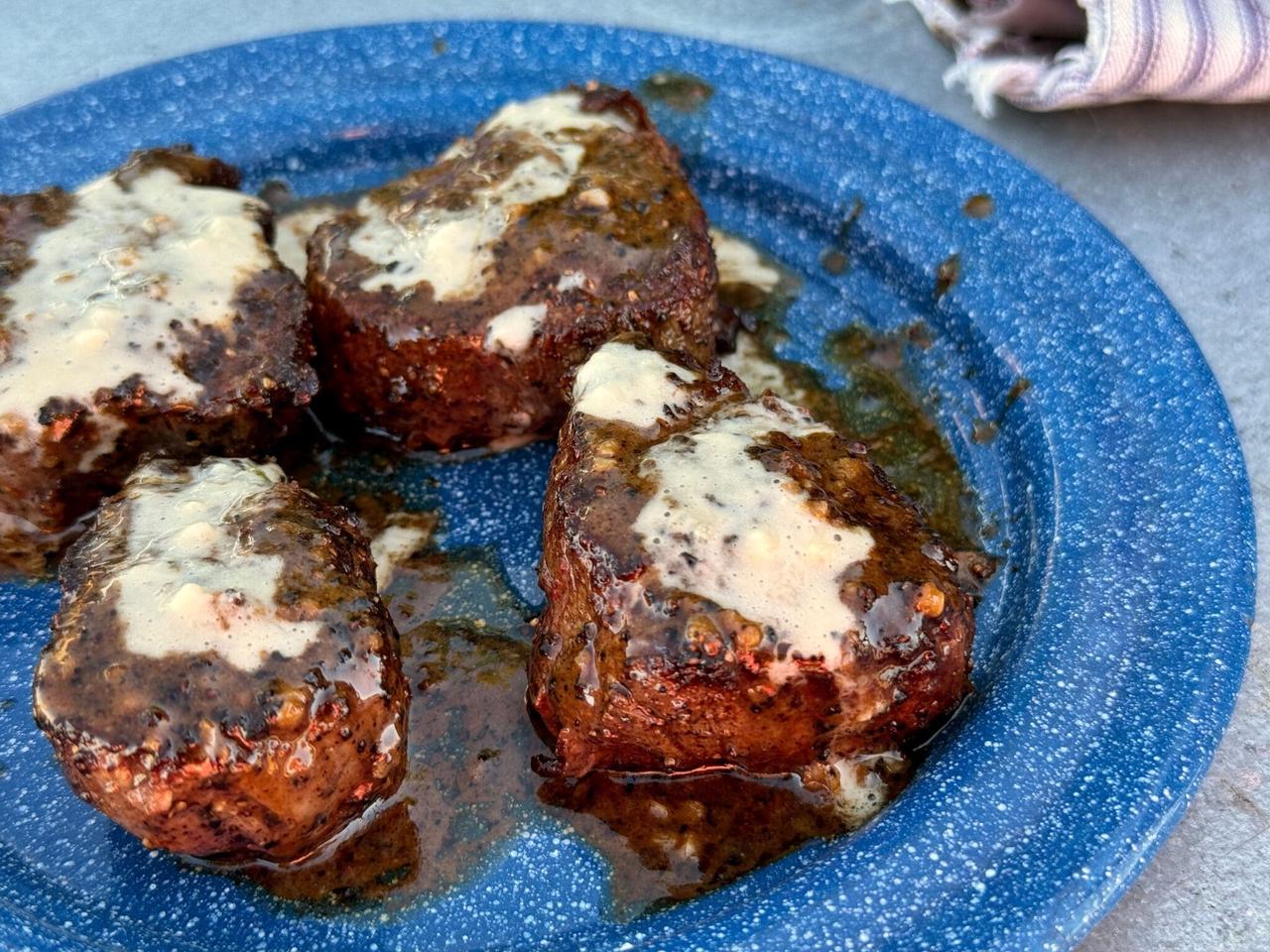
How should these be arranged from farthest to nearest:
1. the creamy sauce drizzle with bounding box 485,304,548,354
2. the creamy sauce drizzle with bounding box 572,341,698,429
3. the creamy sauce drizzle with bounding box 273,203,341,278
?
the creamy sauce drizzle with bounding box 273,203,341,278
the creamy sauce drizzle with bounding box 485,304,548,354
the creamy sauce drizzle with bounding box 572,341,698,429

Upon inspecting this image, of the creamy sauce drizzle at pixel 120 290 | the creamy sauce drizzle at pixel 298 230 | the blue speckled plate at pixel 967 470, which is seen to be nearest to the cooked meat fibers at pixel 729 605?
the blue speckled plate at pixel 967 470

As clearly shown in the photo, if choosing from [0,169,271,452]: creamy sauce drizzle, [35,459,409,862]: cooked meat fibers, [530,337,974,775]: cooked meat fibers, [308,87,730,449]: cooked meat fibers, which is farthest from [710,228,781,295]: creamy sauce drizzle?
[35,459,409,862]: cooked meat fibers

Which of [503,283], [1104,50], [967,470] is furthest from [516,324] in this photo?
[1104,50]

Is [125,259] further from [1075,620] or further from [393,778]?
[1075,620]

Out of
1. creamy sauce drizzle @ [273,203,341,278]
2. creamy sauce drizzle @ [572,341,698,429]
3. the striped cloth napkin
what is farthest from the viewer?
the striped cloth napkin

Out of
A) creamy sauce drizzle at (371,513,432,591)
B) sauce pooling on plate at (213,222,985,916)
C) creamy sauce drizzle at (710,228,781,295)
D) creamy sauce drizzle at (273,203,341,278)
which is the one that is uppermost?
creamy sauce drizzle at (273,203,341,278)

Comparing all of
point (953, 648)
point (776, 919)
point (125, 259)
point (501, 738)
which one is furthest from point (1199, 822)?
point (125, 259)

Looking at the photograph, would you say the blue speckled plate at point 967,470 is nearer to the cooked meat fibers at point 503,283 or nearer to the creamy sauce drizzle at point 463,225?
the cooked meat fibers at point 503,283

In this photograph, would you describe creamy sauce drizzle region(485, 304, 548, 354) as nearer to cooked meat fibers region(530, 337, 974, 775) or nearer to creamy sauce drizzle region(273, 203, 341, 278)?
cooked meat fibers region(530, 337, 974, 775)
